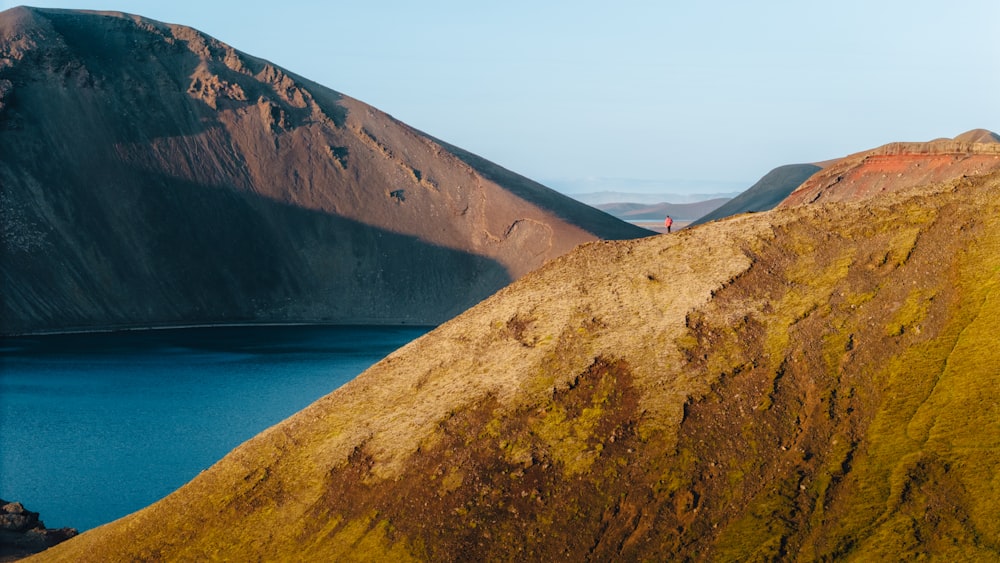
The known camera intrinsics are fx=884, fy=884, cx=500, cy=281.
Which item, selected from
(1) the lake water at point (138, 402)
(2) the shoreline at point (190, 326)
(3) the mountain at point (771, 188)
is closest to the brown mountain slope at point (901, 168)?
(1) the lake water at point (138, 402)

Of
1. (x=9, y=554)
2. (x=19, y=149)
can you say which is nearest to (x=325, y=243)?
(x=19, y=149)

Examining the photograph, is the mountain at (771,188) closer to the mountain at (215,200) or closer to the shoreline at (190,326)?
the mountain at (215,200)

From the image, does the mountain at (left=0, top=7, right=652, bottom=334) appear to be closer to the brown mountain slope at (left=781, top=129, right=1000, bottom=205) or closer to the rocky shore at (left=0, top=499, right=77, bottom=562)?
the rocky shore at (left=0, top=499, right=77, bottom=562)

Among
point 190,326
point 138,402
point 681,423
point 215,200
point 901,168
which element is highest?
point 215,200

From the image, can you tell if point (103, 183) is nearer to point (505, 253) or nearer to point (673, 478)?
point (505, 253)

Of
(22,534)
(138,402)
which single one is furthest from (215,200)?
(22,534)

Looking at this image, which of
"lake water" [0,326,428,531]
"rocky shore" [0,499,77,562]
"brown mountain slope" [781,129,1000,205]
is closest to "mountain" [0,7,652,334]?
"lake water" [0,326,428,531]

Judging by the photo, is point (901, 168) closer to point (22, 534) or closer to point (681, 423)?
point (681, 423)
